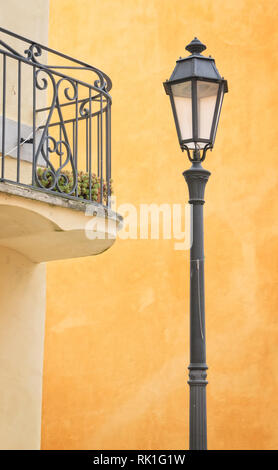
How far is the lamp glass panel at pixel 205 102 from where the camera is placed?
20.6ft

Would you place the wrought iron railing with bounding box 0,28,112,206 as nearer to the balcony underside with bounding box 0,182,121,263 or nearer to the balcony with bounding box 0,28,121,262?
the balcony with bounding box 0,28,121,262

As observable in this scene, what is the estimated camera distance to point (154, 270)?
12562 millimetres

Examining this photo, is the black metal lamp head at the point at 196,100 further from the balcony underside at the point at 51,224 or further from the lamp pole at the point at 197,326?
the balcony underside at the point at 51,224

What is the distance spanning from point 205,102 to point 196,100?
0.29 ft

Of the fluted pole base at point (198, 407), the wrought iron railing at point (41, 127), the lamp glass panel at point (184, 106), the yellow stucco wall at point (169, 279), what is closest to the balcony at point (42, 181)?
the wrought iron railing at point (41, 127)

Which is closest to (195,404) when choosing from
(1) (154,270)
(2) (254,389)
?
(2) (254,389)

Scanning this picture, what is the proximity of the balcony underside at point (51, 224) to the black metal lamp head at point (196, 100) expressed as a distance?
1356mm

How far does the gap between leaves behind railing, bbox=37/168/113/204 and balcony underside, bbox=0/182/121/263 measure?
23 cm

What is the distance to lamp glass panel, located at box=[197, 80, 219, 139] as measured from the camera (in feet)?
20.6

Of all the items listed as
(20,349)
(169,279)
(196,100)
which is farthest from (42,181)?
(169,279)

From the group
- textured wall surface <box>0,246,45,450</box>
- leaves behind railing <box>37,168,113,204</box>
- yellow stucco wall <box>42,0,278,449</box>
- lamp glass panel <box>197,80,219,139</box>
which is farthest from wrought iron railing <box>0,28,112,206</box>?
yellow stucco wall <box>42,0,278,449</box>

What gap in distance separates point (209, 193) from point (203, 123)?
6.21m

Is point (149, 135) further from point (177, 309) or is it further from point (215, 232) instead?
point (177, 309)
